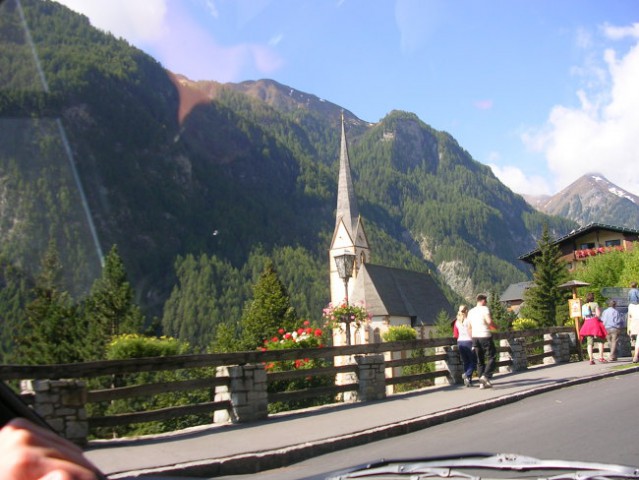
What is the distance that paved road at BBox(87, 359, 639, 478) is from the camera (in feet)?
26.7

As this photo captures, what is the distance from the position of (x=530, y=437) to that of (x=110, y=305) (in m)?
39.0

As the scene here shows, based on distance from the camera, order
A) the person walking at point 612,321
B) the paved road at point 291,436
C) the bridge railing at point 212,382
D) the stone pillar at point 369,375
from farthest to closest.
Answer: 1. the person walking at point 612,321
2. the stone pillar at point 369,375
3. the bridge railing at point 212,382
4. the paved road at point 291,436

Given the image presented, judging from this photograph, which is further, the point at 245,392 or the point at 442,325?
the point at 442,325

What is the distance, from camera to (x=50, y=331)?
40969 millimetres

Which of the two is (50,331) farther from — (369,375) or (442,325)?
(442,325)

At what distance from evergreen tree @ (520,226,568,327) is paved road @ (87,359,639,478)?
59837mm

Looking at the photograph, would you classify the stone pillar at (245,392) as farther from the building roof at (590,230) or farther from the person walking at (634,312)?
the building roof at (590,230)

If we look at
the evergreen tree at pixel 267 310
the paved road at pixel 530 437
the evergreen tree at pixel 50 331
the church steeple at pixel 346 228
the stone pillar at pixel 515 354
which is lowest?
the paved road at pixel 530 437

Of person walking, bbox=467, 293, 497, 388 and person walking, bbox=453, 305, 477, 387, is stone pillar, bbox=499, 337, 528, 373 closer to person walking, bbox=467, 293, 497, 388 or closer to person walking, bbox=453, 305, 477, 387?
person walking, bbox=453, 305, 477, 387

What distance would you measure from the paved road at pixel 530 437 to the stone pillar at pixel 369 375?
2.72m

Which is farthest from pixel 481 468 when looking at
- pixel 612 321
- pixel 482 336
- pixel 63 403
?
pixel 612 321

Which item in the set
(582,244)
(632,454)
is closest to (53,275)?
(632,454)

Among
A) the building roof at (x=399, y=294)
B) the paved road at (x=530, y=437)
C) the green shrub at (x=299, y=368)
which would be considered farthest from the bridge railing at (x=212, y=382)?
the building roof at (x=399, y=294)

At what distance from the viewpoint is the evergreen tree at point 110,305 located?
4184 centimetres
